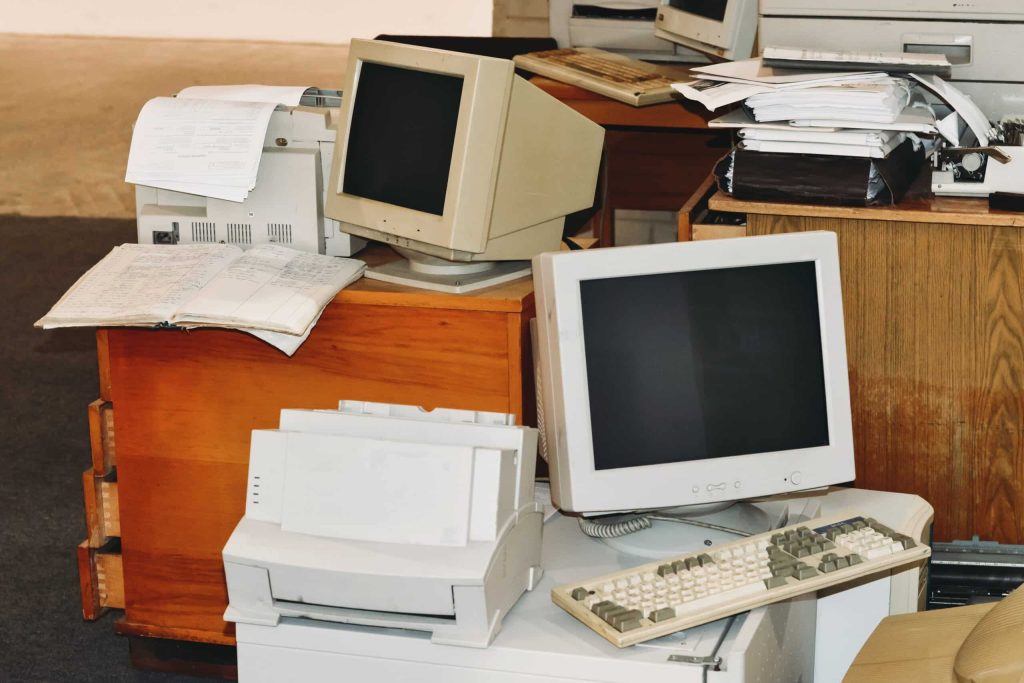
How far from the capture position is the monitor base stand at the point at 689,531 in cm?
183

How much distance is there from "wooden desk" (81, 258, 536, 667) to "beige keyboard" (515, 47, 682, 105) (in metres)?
0.92

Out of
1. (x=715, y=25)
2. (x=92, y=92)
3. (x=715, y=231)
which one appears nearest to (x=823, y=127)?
(x=715, y=231)

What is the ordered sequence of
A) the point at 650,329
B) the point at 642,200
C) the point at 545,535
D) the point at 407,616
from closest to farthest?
the point at 407,616, the point at 650,329, the point at 545,535, the point at 642,200

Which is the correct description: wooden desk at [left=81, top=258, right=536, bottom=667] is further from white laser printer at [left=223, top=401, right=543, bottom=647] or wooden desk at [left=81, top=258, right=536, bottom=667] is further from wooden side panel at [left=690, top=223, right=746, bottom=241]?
white laser printer at [left=223, top=401, right=543, bottom=647]

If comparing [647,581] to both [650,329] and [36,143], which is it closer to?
[650,329]

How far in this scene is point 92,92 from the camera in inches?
341

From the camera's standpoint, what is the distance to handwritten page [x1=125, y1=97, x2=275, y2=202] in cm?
238

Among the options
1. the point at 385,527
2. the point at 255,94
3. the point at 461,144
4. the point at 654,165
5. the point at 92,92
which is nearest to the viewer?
the point at 385,527

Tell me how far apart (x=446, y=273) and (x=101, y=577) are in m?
0.96

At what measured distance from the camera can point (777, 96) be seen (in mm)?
2234

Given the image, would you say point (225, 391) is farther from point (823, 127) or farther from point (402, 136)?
point (823, 127)

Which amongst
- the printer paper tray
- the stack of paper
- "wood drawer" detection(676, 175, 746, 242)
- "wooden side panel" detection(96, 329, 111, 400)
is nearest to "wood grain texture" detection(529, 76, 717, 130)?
"wood drawer" detection(676, 175, 746, 242)

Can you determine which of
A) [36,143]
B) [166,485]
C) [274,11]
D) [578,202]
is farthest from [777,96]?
[274,11]

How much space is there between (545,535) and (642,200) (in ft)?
6.56
